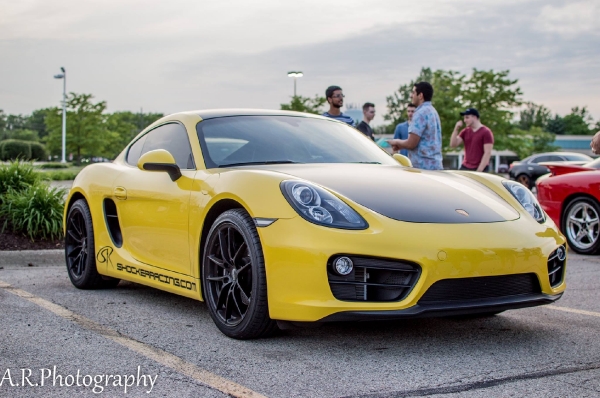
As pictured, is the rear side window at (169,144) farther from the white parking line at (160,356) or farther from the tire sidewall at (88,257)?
the white parking line at (160,356)

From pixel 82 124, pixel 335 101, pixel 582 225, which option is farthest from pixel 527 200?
pixel 82 124

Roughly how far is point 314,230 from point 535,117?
163 meters

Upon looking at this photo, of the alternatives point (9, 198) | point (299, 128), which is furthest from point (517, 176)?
point (299, 128)

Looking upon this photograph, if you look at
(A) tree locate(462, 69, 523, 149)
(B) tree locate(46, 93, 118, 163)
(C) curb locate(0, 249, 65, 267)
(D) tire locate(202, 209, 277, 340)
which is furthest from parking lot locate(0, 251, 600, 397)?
(B) tree locate(46, 93, 118, 163)

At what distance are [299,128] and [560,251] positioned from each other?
191cm

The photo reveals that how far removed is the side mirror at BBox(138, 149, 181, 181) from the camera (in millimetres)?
4770

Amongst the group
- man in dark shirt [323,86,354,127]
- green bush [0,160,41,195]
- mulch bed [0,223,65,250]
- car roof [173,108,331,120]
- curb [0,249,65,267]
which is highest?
man in dark shirt [323,86,354,127]

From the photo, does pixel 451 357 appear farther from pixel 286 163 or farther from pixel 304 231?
pixel 286 163

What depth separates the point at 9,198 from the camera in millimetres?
8961

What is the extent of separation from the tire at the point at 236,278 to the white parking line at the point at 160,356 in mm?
450

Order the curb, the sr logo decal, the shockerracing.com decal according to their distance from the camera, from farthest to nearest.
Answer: the curb → the sr logo decal → the shockerracing.com decal

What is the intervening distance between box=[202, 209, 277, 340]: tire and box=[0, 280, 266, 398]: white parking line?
45cm

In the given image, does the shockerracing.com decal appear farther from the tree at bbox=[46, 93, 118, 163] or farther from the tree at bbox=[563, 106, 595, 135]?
the tree at bbox=[563, 106, 595, 135]

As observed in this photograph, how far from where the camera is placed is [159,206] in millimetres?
4906
